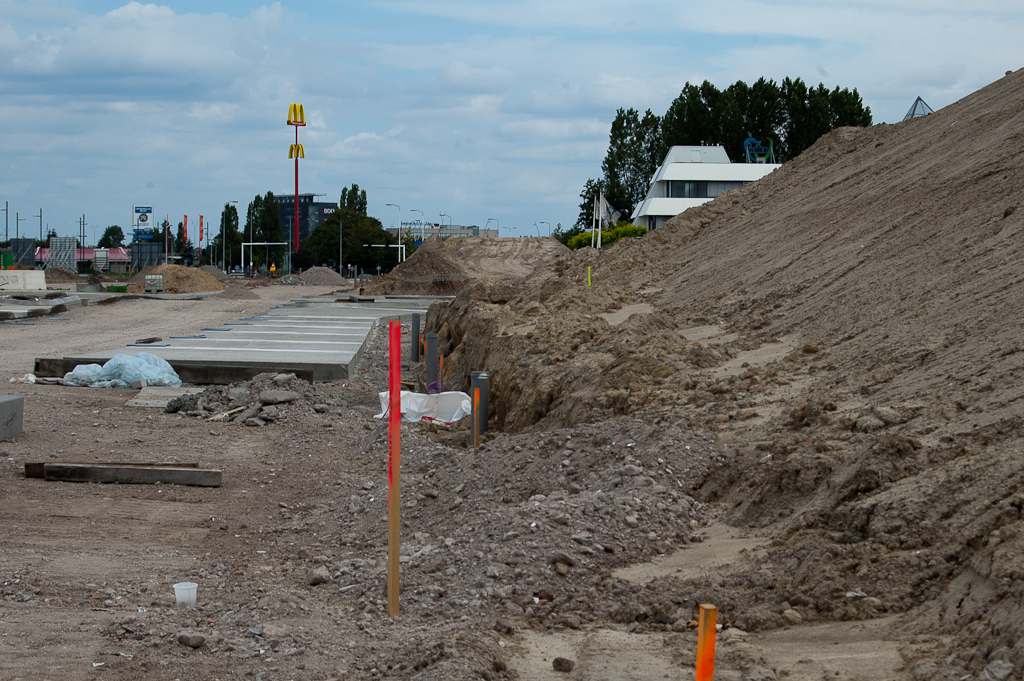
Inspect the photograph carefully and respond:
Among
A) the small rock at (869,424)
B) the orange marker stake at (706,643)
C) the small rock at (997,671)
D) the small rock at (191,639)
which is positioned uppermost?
the small rock at (869,424)

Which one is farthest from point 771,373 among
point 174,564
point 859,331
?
point 174,564

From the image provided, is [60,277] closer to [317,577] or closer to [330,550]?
[330,550]

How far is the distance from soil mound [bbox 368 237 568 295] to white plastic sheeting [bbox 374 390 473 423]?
2264cm

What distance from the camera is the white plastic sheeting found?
12555mm

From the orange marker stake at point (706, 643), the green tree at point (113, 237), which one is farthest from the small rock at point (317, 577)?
the green tree at point (113, 237)

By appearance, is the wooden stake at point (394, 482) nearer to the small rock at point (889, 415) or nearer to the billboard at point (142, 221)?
the small rock at point (889, 415)

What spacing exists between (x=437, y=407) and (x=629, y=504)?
6.63 meters

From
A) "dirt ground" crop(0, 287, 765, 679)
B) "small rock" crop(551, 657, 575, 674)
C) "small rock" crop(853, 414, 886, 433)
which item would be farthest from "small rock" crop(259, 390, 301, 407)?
"small rock" crop(551, 657, 575, 674)

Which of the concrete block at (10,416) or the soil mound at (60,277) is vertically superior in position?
the soil mound at (60,277)

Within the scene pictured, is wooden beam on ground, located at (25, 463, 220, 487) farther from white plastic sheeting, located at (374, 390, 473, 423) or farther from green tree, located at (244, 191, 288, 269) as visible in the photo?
green tree, located at (244, 191, 288, 269)

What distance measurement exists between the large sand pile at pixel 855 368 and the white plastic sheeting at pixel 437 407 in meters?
0.54

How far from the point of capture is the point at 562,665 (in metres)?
4.34

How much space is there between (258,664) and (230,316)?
2921 cm

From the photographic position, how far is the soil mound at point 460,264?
56.3 metres
